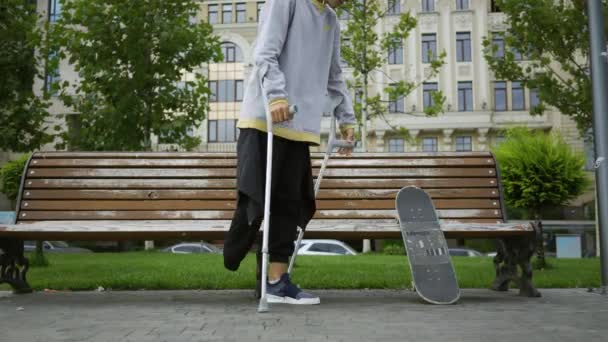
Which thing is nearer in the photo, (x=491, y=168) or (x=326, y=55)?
(x=326, y=55)

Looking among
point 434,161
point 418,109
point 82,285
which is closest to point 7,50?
point 82,285

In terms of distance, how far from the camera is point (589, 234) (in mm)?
32969

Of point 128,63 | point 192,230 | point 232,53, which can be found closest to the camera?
point 192,230

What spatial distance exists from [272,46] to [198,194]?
1721 millimetres

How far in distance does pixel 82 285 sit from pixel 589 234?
3174 centimetres

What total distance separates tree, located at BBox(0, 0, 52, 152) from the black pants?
1068 centimetres

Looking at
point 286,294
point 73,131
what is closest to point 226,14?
point 73,131

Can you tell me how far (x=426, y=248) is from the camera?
4629 millimetres

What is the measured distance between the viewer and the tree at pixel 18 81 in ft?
44.0

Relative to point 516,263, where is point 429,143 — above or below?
above

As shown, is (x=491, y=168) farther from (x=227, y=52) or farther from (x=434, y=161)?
(x=227, y=52)

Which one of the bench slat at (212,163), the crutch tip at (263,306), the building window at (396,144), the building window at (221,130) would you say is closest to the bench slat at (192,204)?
the bench slat at (212,163)

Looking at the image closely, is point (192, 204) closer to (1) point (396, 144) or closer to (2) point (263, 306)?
(2) point (263, 306)

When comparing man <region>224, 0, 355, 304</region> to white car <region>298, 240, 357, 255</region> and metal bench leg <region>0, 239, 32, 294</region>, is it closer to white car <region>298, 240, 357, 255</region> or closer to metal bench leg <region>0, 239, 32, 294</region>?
metal bench leg <region>0, 239, 32, 294</region>
